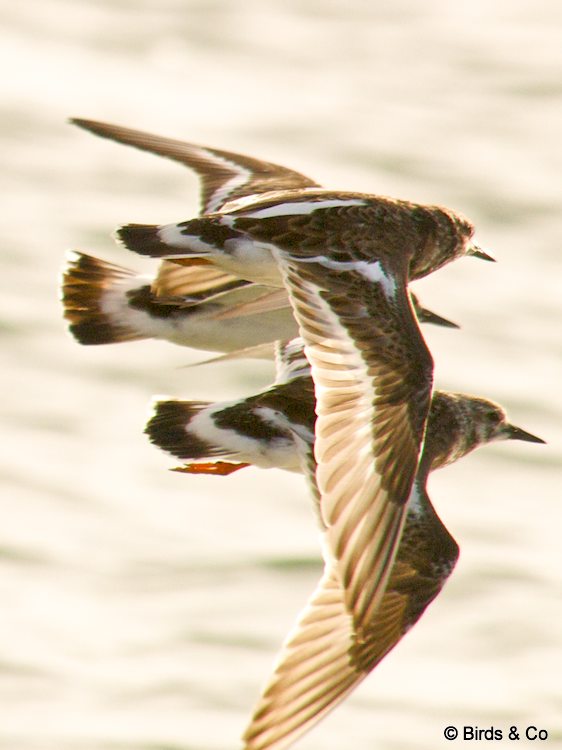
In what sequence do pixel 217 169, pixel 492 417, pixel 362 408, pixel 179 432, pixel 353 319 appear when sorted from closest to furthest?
pixel 362 408 < pixel 353 319 < pixel 179 432 < pixel 492 417 < pixel 217 169

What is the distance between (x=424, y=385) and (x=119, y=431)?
272 centimetres

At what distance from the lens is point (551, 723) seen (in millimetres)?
5898

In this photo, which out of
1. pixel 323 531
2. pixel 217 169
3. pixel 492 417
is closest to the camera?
pixel 323 531

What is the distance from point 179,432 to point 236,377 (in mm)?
2021

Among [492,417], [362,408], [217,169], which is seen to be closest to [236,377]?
[217,169]

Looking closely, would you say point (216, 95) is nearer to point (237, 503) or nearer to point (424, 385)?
point (237, 503)

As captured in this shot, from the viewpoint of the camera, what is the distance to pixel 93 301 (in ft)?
17.3

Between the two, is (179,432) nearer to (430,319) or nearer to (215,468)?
(215,468)

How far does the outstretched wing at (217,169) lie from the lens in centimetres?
558

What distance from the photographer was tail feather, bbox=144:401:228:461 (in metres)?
4.87

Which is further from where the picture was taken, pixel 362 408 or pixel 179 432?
pixel 179 432
